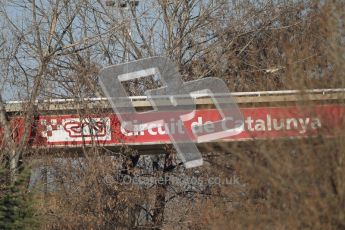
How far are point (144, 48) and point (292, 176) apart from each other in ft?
39.6

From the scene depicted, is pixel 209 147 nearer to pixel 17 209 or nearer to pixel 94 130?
pixel 17 209

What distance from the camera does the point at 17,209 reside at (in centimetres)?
948

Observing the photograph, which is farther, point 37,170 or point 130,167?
point 130,167

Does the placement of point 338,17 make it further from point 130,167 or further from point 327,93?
point 130,167

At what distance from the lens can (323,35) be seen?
7457mm

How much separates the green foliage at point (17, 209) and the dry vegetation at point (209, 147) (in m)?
0.45

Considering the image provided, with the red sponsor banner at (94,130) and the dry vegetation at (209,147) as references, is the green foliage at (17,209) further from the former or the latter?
the red sponsor banner at (94,130)

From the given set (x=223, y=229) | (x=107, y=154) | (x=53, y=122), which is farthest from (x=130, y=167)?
(x=223, y=229)

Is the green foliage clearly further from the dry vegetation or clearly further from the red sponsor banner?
the red sponsor banner

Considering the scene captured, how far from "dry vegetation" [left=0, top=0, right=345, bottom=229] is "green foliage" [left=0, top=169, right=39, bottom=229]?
45 cm

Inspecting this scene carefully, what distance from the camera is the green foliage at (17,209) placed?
9289 millimetres

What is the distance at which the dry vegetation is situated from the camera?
6594 millimetres

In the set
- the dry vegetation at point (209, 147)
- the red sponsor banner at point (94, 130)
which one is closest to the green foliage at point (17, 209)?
the dry vegetation at point (209, 147)

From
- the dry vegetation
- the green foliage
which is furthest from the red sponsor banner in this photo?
the green foliage
